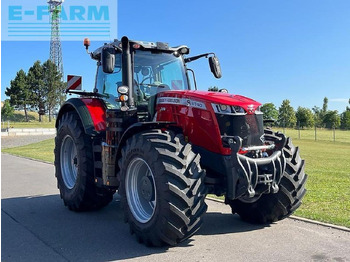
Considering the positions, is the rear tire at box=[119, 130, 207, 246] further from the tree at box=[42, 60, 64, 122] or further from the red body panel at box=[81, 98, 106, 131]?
the tree at box=[42, 60, 64, 122]

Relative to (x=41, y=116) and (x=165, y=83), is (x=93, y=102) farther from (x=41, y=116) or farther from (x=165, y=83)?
(x=41, y=116)

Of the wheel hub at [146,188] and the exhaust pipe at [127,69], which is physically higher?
the exhaust pipe at [127,69]

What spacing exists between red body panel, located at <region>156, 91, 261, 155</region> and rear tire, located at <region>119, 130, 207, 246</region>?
25 cm

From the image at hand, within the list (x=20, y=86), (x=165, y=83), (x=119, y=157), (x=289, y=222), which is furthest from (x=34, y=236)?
(x=20, y=86)

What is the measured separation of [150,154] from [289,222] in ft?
8.57

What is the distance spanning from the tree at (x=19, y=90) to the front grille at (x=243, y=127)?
63.3 meters

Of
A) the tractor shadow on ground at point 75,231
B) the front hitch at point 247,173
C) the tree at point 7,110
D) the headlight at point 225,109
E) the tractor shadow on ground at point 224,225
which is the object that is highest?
the tree at point 7,110

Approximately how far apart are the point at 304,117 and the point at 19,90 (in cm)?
5163

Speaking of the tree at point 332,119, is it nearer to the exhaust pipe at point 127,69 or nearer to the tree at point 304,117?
the tree at point 304,117

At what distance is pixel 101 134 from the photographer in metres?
6.10

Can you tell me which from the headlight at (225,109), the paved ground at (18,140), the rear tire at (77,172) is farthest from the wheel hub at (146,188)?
the paved ground at (18,140)

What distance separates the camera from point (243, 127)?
15.3 ft

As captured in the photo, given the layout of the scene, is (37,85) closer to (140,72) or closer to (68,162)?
(68,162)

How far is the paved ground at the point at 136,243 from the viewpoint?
167 inches
